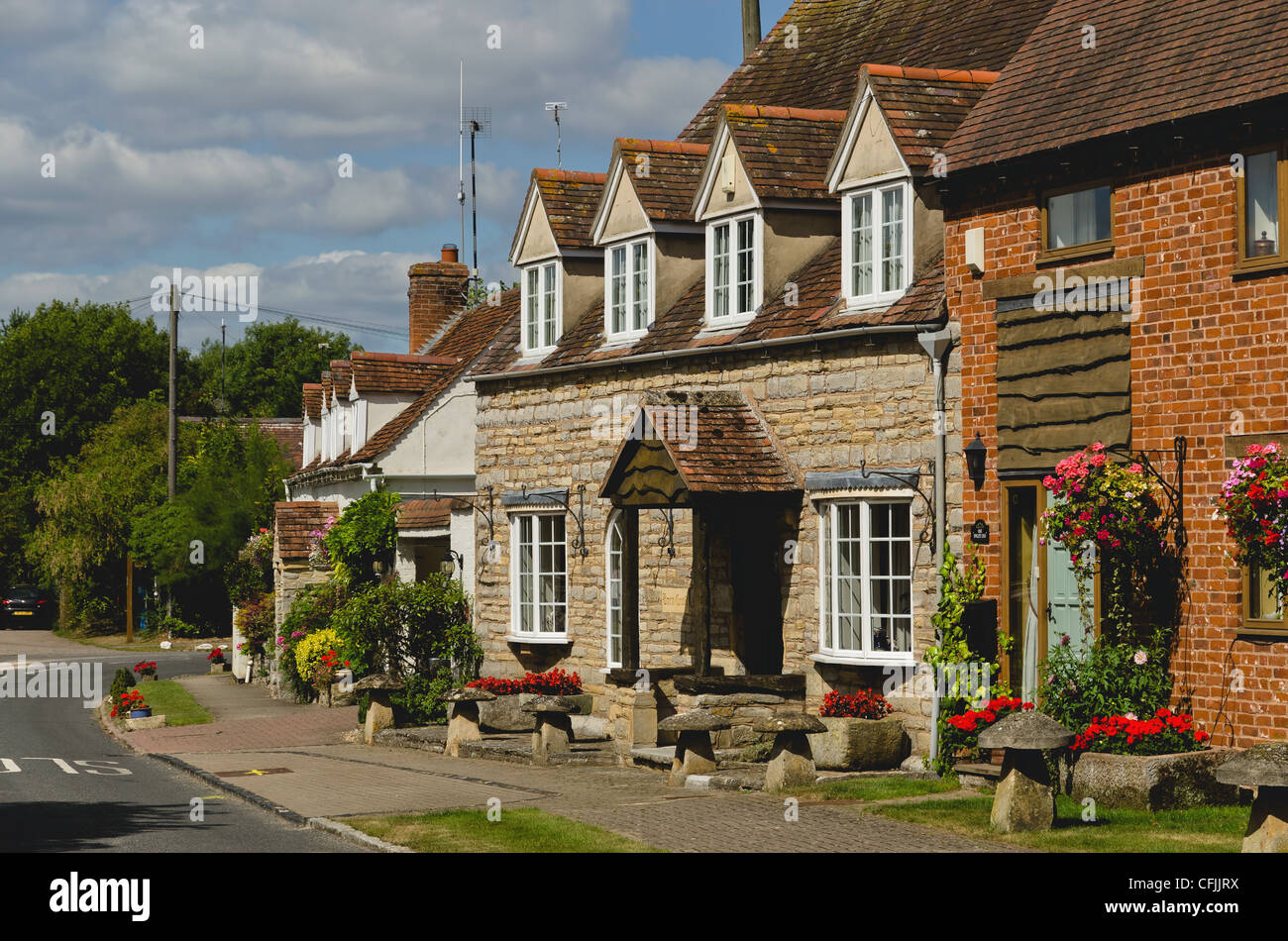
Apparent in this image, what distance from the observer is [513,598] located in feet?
77.2

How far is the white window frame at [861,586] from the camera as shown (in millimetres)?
16875

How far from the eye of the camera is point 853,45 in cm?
2311

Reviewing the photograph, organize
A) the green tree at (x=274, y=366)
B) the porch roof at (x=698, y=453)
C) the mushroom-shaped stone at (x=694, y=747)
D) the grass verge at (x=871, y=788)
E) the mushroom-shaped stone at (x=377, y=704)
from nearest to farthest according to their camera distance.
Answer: the grass verge at (x=871, y=788), the mushroom-shaped stone at (x=694, y=747), the porch roof at (x=698, y=453), the mushroom-shaped stone at (x=377, y=704), the green tree at (x=274, y=366)

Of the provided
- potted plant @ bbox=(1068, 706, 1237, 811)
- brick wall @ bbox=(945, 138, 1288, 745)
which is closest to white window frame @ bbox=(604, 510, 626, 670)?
brick wall @ bbox=(945, 138, 1288, 745)

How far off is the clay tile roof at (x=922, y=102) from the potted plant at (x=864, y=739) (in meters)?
5.89

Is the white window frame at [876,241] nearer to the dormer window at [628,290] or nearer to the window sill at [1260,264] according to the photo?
the dormer window at [628,290]

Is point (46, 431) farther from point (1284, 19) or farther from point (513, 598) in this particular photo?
point (1284, 19)

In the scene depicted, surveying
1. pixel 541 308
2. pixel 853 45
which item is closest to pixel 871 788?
pixel 541 308

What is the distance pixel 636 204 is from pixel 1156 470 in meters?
9.37

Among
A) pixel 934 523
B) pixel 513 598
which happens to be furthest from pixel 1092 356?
pixel 513 598

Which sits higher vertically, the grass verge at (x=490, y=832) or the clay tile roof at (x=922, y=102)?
the clay tile roof at (x=922, y=102)

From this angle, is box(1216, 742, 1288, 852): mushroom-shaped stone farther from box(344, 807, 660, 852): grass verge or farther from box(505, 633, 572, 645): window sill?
box(505, 633, 572, 645): window sill

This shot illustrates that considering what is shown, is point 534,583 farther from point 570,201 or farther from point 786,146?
point 786,146

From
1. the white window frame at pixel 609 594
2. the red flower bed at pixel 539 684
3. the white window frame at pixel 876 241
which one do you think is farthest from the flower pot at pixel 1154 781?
the red flower bed at pixel 539 684
